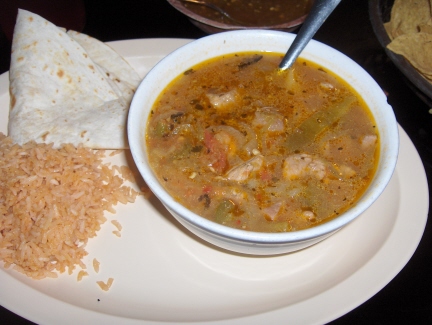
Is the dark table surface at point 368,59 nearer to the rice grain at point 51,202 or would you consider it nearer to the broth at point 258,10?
the broth at point 258,10

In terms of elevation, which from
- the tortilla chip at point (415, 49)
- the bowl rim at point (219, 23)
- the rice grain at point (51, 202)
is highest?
the tortilla chip at point (415, 49)

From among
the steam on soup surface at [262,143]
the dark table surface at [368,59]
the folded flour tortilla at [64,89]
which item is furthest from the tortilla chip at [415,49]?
the folded flour tortilla at [64,89]

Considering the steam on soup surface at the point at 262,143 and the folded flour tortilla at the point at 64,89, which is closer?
the steam on soup surface at the point at 262,143

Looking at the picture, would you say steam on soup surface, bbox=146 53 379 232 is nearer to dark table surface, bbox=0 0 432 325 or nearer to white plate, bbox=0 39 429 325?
white plate, bbox=0 39 429 325

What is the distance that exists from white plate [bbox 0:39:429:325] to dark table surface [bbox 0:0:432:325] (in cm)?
27

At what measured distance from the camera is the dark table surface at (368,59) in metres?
2.18

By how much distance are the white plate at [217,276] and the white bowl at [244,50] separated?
0.24 m

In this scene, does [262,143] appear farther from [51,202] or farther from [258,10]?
[258,10]

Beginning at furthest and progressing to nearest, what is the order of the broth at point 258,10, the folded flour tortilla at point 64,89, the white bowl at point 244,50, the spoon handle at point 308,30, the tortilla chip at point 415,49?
1. the broth at point 258,10
2. the tortilla chip at point 415,49
3. the folded flour tortilla at point 64,89
4. the spoon handle at point 308,30
5. the white bowl at point 244,50

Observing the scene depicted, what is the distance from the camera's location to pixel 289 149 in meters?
2.06

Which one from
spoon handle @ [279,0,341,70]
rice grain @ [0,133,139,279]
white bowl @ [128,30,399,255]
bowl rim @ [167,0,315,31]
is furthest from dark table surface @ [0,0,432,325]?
rice grain @ [0,133,139,279]

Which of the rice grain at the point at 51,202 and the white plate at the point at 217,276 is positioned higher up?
the white plate at the point at 217,276

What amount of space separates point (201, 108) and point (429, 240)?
4.83 feet

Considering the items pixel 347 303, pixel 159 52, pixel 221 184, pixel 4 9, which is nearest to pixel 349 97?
pixel 221 184
